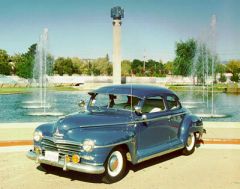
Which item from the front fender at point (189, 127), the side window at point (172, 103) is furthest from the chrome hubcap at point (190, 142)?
the side window at point (172, 103)

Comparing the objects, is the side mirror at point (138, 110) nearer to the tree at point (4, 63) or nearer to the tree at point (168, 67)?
the tree at point (4, 63)

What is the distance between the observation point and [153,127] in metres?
8.25

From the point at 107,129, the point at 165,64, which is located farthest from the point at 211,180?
the point at 165,64

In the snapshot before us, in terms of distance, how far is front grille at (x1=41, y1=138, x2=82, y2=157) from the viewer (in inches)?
273

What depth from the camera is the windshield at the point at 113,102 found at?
8.26m

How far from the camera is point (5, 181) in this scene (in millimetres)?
7312

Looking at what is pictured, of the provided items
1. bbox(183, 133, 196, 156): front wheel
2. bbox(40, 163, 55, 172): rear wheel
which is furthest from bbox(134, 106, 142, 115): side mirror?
bbox(183, 133, 196, 156): front wheel

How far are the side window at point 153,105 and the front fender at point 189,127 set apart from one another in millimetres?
825

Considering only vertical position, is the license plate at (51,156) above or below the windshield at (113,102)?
below

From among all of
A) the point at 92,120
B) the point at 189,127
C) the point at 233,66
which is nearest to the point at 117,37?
the point at 189,127

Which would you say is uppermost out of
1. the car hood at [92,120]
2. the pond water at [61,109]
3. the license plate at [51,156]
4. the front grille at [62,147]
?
the car hood at [92,120]

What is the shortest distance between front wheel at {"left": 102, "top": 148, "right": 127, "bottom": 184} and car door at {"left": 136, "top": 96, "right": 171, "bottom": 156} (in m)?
0.54

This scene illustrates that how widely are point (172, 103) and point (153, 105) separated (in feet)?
1.99

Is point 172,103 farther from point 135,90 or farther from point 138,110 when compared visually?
point 138,110
